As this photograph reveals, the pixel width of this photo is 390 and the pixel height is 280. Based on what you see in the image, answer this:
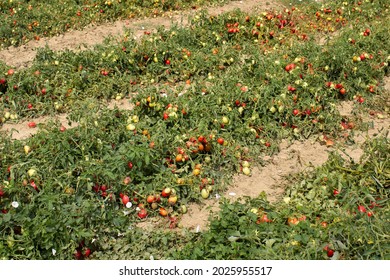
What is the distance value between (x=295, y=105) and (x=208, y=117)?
1207 mm

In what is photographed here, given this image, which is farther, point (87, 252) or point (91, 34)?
point (91, 34)

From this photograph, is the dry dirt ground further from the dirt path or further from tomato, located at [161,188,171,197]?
tomato, located at [161,188,171,197]

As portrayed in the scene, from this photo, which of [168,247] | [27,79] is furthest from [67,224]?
[27,79]

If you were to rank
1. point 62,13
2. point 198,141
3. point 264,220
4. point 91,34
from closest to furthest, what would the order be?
point 264,220
point 198,141
point 91,34
point 62,13

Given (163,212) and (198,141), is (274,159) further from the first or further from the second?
(163,212)

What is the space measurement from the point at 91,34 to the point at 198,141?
422cm

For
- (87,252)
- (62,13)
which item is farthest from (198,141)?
(62,13)

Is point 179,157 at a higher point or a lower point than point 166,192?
higher

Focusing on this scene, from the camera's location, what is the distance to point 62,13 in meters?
8.65

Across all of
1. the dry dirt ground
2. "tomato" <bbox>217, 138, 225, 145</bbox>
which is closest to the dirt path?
the dry dirt ground

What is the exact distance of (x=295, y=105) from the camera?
224 inches

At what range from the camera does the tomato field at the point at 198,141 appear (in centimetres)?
378

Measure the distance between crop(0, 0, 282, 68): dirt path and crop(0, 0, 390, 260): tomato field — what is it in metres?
0.22

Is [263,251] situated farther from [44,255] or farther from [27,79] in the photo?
[27,79]
